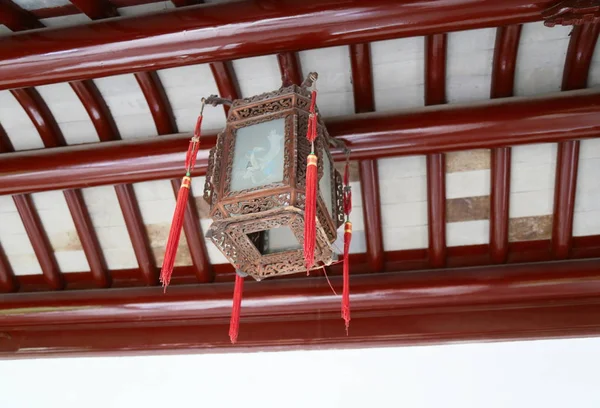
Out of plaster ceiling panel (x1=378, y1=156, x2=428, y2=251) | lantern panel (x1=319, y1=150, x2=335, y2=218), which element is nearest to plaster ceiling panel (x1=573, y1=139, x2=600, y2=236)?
plaster ceiling panel (x1=378, y1=156, x2=428, y2=251)

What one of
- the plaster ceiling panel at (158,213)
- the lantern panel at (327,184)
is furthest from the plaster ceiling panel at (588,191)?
the plaster ceiling panel at (158,213)

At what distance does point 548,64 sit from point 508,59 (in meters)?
0.25

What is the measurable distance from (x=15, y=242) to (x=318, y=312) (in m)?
2.30

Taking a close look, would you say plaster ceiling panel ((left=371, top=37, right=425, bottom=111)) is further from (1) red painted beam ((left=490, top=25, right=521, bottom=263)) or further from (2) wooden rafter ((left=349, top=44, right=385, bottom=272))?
(1) red painted beam ((left=490, top=25, right=521, bottom=263))

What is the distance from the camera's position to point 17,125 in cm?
357

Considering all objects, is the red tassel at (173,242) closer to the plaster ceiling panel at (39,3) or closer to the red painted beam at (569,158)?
the plaster ceiling panel at (39,3)

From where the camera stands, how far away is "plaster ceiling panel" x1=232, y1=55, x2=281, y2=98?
10.3 feet

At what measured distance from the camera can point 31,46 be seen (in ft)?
9.05

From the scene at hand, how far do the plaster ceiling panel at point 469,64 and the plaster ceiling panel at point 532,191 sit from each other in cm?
46

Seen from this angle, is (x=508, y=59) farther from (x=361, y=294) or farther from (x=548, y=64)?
(x=361, y=294)

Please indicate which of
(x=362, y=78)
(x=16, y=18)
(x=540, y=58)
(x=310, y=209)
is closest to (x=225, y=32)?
(x=362, y=78)

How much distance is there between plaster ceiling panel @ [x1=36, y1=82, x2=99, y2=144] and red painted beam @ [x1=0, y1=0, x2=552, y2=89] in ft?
1.77

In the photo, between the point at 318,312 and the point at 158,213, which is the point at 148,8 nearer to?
the point at 158,213

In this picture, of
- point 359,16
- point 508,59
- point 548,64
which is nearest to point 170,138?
point 359,16
